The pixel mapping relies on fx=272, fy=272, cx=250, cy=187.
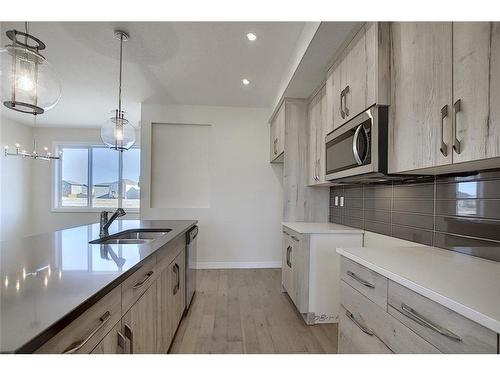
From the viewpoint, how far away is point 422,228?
175 centimetres

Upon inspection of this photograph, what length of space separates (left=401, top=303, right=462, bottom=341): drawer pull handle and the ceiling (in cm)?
224

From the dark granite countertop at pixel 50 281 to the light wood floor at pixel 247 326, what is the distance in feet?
3.64

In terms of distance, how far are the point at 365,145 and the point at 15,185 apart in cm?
662

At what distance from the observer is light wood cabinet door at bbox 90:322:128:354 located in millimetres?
914

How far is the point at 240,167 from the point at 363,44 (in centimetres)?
303

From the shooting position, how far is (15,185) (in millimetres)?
5473

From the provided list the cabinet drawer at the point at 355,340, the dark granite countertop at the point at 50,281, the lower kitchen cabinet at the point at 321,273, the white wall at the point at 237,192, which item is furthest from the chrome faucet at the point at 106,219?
the white wall at the point at 237,192

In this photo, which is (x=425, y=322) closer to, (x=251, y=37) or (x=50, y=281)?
(x=50, y=281)

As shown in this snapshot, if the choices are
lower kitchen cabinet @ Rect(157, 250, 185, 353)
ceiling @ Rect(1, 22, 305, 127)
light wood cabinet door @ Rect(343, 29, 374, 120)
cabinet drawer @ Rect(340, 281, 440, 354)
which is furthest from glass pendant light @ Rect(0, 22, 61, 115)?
cabinet drawer @ Rect(340, 281, 440, 354)

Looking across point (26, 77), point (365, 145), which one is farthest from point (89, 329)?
point (365, 145)

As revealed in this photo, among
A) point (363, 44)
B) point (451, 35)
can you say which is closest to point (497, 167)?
point (451, 35)
